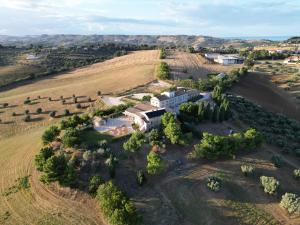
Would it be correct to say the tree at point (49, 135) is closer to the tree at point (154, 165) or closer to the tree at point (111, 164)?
the tree at point (111, 164)

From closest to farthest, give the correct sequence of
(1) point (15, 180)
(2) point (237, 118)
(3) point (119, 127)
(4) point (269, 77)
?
(1) point (15, 180) < (3) point (119, 127) < (2) point (237, 118) < (4) point (269, 77)

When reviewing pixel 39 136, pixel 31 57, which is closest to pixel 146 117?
pixel 39 136

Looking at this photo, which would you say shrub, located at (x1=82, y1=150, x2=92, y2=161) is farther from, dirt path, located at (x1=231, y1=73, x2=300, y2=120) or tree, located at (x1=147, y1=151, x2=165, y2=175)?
dirt path, located at (x1=231, y1=73, x2=300, y2=120)

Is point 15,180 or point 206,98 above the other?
point 206,98

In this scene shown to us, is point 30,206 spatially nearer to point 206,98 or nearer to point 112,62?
point 206,98

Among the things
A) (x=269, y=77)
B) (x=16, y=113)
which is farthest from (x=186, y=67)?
(x=16, y=113)

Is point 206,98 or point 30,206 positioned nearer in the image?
point 30,206

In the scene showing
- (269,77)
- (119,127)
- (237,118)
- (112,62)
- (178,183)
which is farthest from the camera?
(112,62)

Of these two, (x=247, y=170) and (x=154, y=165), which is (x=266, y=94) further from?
(x=154, y=165)
